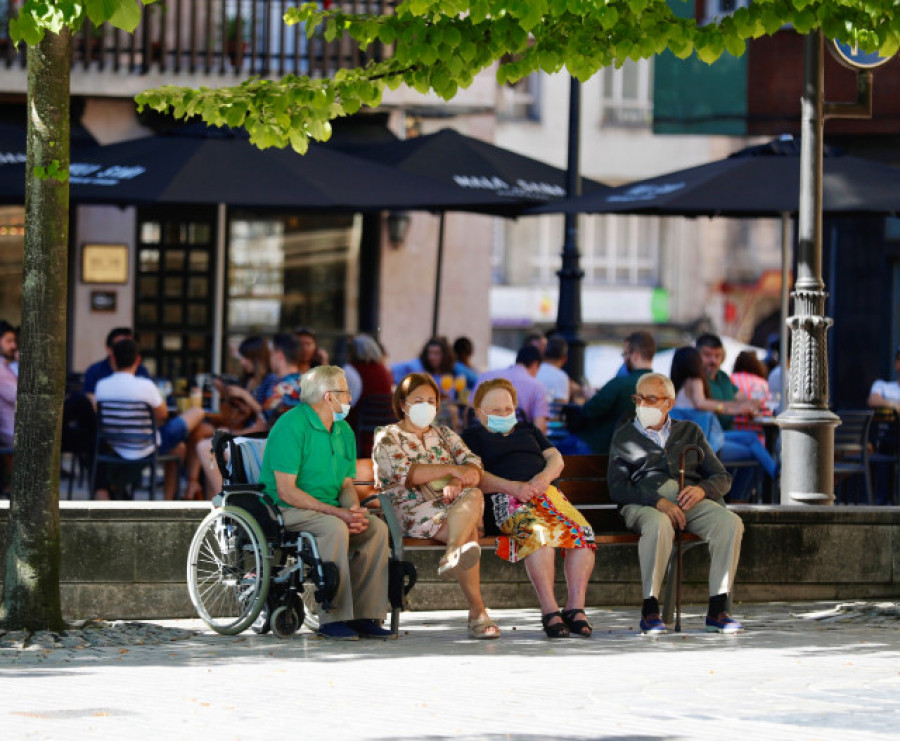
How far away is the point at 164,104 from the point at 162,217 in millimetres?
11097

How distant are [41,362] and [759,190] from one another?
6.41 meters

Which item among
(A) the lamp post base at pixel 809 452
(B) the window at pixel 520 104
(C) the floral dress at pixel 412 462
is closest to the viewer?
(C) the floral dress at pixel 412 462

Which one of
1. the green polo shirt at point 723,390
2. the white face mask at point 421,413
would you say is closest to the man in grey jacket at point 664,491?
the white face mask at point 421,413

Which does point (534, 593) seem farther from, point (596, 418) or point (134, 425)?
point (134, 425)

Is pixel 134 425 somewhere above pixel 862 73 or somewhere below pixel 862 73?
below

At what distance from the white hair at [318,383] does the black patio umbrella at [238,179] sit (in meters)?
3.82

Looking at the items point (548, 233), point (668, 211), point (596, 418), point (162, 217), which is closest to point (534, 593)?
point (596, 418)

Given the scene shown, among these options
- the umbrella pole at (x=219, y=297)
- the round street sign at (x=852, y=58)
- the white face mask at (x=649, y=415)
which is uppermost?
the round street sign at (x=852, y=58)

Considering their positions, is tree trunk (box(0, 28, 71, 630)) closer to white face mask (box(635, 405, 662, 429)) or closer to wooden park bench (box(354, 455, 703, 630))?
wooden park bench (box(354, 455, 703, 630))

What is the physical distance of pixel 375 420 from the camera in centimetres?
1417

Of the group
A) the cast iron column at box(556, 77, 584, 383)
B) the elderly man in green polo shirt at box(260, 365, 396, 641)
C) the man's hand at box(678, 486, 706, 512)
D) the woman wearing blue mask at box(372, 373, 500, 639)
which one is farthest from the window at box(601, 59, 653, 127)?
the elderly man in green polo shirt at box(260, 365, 396, 641)

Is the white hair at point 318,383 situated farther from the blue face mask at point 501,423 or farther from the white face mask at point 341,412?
the blue face mask at point 501,423

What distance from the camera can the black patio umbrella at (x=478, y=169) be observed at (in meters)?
15.8

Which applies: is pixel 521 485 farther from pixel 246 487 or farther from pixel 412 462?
pixel 246 487
